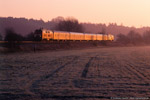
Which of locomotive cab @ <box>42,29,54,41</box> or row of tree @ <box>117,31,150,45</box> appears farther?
row of tree @ <box>117,31,150,45</box>

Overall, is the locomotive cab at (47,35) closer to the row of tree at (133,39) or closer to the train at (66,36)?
the train at (66,36)

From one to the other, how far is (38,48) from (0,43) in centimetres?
615

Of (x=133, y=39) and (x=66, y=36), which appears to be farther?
(x=133, y=39)

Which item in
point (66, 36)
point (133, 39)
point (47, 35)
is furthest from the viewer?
point (133, 39)

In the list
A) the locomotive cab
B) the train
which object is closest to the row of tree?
the train

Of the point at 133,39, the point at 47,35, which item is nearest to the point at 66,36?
the point at 47,35

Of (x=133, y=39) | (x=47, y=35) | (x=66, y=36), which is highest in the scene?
(x=47, y=35)

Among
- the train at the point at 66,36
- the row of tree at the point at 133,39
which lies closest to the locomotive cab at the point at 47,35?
the train at the point at 66,36

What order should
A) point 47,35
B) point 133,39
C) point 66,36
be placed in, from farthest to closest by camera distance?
point 133,39
point 66,36
point 47,35

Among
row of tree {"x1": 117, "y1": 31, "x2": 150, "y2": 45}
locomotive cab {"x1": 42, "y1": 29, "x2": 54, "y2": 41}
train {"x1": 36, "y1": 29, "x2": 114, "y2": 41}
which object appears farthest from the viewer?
row of tree {"x1": 117, "y1": 31, "x2": 150, "y2": 45}

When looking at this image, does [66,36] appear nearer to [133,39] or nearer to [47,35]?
[47,35]

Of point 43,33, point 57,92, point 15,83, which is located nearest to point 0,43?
point 43,33

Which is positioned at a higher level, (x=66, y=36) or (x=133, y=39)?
(x=66, y=36)

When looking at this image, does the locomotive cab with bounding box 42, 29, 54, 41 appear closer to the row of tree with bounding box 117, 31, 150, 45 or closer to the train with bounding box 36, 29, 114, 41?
the train with bounding box 36, 29, 114, 41
